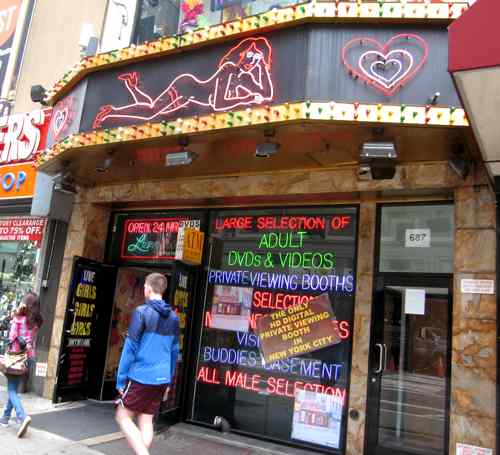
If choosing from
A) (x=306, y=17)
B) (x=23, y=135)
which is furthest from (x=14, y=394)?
(x=23, y=135)

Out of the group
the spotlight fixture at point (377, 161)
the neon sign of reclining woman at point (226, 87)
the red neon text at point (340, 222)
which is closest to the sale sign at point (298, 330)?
the red neon text at point (340, 222)

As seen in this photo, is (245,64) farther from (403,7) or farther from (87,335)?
(87,335)

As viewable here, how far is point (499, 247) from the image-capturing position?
4.98 meters

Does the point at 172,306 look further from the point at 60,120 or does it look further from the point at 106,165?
the point at 60,120

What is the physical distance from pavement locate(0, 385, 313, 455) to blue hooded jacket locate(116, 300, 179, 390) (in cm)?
160

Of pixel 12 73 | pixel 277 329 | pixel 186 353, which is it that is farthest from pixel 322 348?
pixel 12 73

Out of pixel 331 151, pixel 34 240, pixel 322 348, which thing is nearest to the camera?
pixel 331 151

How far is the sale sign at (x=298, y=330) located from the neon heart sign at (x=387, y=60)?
272 centimetres

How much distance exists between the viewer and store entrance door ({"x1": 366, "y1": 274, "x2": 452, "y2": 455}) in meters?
5.37

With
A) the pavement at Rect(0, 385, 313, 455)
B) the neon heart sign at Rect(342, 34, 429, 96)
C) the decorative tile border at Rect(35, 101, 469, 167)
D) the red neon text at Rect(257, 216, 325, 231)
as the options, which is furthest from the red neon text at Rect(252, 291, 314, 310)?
the neon heart sign at Rect(342, 34, 429, 96)

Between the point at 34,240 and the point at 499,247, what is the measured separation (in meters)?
7.28

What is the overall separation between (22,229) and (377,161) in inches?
261

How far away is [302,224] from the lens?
21.5 ft

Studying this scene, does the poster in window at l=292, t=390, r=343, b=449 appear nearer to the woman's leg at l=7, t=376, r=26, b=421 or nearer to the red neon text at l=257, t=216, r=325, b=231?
the red neon text at l=257, t=216, r=325, b=231
